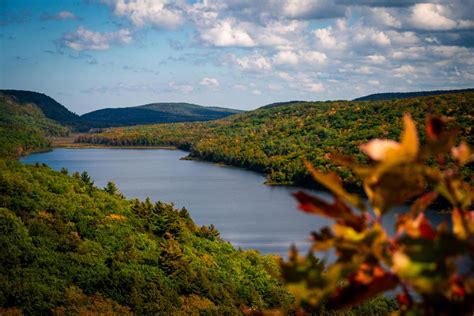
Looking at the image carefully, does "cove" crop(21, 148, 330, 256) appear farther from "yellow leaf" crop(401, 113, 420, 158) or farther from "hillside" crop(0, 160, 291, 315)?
"yellow leaf" crop(401, 113, 420, 158)

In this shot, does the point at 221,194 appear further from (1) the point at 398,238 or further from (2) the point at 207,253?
(1) the point at 398,238

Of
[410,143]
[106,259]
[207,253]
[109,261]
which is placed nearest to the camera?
[410,143]

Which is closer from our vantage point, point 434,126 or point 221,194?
point 434,126

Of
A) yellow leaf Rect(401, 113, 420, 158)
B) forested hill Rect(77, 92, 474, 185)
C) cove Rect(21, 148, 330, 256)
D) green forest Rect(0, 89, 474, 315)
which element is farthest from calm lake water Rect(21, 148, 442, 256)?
yellow leaf Rect(401, 113, 420, 158)

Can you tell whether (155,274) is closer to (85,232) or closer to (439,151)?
(85,232)

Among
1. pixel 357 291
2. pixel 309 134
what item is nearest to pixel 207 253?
pixel 357 291
